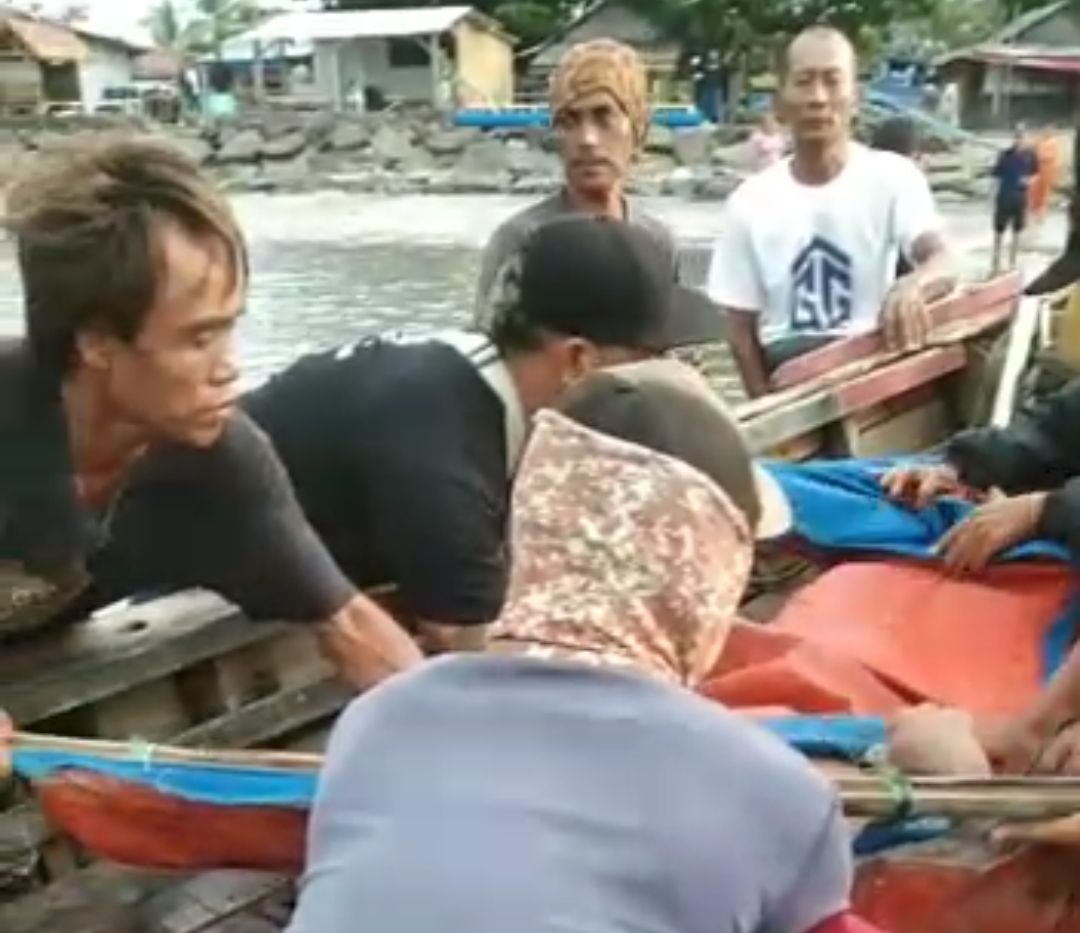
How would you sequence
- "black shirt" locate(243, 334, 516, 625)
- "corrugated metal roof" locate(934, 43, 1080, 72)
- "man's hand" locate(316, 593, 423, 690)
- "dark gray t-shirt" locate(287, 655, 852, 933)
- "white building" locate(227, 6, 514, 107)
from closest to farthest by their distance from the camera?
"dark gray t-shirt" locate(287, 655, 852, 933)
"black shirt" locate(243, 334, 516, 625)
"man's hand" locate(316, 593, 423, 690)
"corrugated metal roof" locate(934, 43, 1080, 72)
"white building" locate(227, 6, 514, 107)

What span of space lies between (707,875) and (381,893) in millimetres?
260

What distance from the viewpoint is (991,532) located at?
3611 millimetres

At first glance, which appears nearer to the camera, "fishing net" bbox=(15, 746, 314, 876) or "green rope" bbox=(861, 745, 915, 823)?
"green rope" bbox=(861, 745, 915, 823)

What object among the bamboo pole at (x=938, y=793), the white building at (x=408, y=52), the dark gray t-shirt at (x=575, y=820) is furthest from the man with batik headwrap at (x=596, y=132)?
the white building at (x=408, y=52)

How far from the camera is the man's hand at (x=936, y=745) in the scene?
2.63 m

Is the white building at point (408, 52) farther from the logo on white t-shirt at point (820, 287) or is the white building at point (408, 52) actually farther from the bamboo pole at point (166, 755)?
the bamboo pole at point (166, 755)

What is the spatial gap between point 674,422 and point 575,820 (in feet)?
1.19

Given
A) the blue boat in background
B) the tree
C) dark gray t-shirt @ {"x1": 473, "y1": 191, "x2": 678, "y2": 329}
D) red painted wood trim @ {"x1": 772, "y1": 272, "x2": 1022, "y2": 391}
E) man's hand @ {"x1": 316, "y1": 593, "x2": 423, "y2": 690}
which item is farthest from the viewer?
the tree

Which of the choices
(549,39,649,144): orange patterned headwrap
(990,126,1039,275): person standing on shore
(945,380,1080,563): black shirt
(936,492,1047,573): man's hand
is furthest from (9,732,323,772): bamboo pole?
(990,126,1039,275): person standing on shore

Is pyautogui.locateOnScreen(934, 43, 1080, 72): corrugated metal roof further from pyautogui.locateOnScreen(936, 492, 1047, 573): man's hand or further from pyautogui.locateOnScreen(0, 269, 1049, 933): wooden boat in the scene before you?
pyautogui.locateOnScreen(0, 269, 1049, 933): wooden boat

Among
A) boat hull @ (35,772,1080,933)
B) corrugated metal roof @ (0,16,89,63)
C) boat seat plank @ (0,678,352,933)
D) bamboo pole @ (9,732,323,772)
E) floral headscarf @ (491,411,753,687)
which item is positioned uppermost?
floral headscarf @ (491,411,753,687)

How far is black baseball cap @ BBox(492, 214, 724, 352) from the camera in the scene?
2.87 meters

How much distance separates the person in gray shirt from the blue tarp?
84 cm

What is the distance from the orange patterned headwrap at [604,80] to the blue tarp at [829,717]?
3.40 feet
